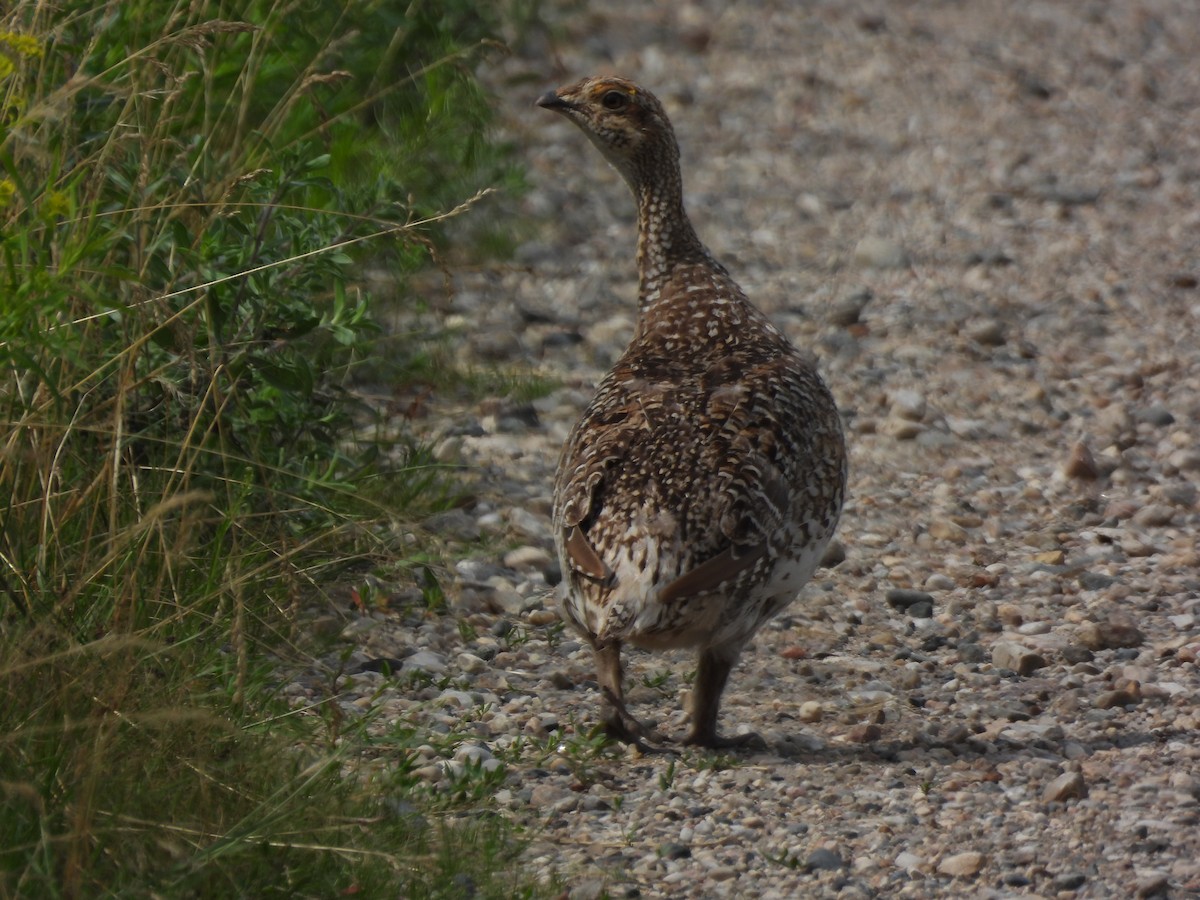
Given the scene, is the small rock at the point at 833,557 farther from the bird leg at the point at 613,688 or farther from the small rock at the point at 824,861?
the small rock at the point at 824,861

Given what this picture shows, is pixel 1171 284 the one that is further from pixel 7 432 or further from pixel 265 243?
pixel 7 432

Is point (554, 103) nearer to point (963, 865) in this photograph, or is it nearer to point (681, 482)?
point (681, 482)

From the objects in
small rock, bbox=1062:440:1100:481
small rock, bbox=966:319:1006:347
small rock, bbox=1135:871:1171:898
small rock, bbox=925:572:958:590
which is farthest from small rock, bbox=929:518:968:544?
small rock, bbox=1135:871:1171:898

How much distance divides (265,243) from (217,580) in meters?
1.07

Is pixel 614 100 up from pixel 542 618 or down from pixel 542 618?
up

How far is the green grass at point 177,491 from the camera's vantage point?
11.7 feet

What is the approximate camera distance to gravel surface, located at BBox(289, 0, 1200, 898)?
4359 millimetres

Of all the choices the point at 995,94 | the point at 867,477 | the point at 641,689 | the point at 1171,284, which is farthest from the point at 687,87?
the point at 641,689

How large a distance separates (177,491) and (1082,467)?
361 centimetres

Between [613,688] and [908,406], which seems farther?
[908,406]

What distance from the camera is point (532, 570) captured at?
19.6 ft

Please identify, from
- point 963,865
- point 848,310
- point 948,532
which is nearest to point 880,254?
point 848,310

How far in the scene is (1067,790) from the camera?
4.39 m

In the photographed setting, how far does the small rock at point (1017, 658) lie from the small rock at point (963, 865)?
48.5 inches
